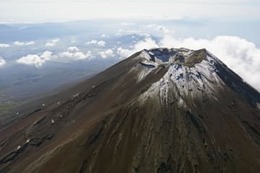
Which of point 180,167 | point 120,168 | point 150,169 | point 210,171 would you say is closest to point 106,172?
point 120,168

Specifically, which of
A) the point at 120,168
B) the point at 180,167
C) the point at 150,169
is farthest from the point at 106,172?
the point at 180,167

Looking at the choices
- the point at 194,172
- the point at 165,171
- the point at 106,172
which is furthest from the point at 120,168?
the point at 194,172

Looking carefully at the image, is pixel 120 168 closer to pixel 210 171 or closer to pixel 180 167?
pixel 180 167

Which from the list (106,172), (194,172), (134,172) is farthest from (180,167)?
(106,172)

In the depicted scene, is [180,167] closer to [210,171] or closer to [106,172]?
[210,171]

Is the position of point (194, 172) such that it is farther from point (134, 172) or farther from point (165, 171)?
point (134, 172)

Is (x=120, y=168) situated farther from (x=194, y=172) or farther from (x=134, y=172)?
(x=194, y=172)

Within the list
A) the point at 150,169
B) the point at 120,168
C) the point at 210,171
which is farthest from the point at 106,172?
the point at 210,171
